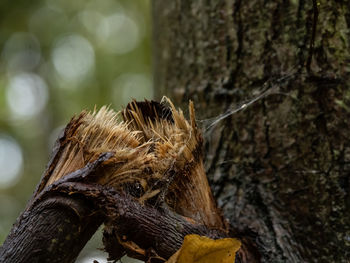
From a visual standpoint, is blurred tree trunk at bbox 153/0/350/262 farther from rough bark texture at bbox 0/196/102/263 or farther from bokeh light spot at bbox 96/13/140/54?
bokeh light spot at bbox 96/13/140/54

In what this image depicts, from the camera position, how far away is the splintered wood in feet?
2.79

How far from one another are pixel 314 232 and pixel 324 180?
0.13m

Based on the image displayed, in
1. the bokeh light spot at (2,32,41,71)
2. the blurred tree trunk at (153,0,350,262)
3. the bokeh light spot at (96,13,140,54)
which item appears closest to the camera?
the blurred tree trunk at (153,0,350,262)

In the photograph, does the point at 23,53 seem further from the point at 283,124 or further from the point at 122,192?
the point at 122,192

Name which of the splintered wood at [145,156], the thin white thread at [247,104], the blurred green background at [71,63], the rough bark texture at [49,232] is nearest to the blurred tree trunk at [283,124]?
the thin white thread at [247,104]

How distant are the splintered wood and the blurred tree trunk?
19cm

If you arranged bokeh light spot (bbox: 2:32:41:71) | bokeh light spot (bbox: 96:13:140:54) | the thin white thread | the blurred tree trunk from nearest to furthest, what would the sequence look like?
1. the blurred tree trunk
2. the thin white thread
3. bokeh light spot (bbox: 2:32:41:71)
4. bokeh light spot (bbox: 96:13:140:54)

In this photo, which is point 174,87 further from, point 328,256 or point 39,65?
point 39,65

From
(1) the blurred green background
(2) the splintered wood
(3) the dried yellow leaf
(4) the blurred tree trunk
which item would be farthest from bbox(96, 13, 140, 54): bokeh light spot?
(3) the dried yellow leaf

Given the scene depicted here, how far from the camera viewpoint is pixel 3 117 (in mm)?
7957

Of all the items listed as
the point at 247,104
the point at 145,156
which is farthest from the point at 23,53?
the point at 145,156

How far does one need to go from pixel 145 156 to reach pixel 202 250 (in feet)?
0.69

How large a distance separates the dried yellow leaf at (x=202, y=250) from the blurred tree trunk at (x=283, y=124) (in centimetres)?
23

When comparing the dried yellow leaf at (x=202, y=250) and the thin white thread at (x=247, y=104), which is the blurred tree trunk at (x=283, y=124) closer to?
the thin white thread at (x=247, y=104)
